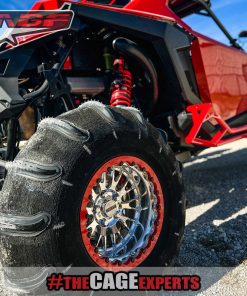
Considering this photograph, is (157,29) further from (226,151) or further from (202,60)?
(226,151)

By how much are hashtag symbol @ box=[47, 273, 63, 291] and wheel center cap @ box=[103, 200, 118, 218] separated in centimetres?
49

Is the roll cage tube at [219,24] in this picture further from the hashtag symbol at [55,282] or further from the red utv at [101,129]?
the hashtag symbol at [55,282]

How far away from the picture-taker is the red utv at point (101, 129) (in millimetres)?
1741

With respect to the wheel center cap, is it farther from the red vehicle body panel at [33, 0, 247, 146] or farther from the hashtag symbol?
the red vehicle body panel at [33, 0, 247, 146]

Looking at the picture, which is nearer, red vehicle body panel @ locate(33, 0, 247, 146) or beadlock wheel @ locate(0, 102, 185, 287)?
beadlock wheel @ locate(0, 102, 185, 287)

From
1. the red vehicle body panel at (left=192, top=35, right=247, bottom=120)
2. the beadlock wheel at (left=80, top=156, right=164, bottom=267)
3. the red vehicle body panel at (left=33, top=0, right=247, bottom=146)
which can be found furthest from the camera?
the red vehicle body panel at (left=192, top=35, right=247, bottom=120)

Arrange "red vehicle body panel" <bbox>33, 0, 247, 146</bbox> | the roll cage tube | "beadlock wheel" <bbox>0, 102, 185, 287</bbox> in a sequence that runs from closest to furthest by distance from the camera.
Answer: "beadlock wheel" <bbox>0, 102, 185, 287</bbox> < "red vehicle body panel" <bbox>33, 0, 247, 146</bbox> < the roll cage tube

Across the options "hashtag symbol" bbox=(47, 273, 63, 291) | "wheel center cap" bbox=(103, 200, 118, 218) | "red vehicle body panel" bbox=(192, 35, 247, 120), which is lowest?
"hashtag symbol" bbox=(47, 273, 63, 291)

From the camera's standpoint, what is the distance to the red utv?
5.71 feet

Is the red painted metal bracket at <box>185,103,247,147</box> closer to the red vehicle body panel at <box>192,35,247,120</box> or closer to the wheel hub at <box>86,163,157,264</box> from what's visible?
the red vehicle body panel at <box>192,35,247,120</box>

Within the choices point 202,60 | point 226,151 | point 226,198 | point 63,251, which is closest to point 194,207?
point 226,198

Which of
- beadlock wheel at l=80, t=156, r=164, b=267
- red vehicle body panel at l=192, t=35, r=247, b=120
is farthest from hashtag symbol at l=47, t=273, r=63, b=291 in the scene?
red vehicle body panel at l=192, t=35, r=247, b=120

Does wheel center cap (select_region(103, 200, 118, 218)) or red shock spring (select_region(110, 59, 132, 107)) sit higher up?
red shock spring (select_region(110, 59, 132, 107))

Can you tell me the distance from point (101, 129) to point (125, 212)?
0.57 meters
